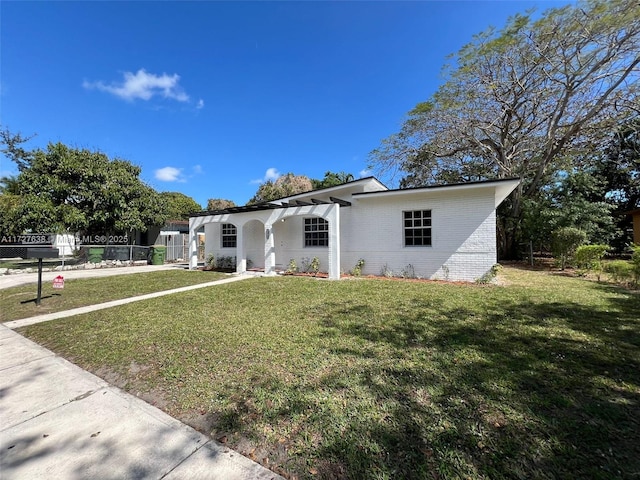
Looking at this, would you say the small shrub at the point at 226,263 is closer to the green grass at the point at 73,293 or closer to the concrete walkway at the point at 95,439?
the green grass at the point at 73,293

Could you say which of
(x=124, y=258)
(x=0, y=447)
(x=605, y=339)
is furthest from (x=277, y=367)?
(x=124, y=258)

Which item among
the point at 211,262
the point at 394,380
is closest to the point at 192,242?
the point at 211,262

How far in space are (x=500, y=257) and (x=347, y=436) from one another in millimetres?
20084

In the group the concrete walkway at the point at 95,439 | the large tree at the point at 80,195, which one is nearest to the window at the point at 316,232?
the concrete walkway at the point at 95,439

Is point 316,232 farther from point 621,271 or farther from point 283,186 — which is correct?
point 283,186

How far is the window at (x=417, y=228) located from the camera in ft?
33.4

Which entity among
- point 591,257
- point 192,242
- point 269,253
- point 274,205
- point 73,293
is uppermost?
point 274,205

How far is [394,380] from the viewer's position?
293 cm

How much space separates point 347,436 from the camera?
2.15m

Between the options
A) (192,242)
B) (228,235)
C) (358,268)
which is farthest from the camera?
(228,235)

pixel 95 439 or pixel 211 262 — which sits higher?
pixel 211 262

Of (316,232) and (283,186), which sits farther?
(283,186)

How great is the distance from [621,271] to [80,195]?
2407cm

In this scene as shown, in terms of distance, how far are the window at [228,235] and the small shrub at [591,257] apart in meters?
15.2
